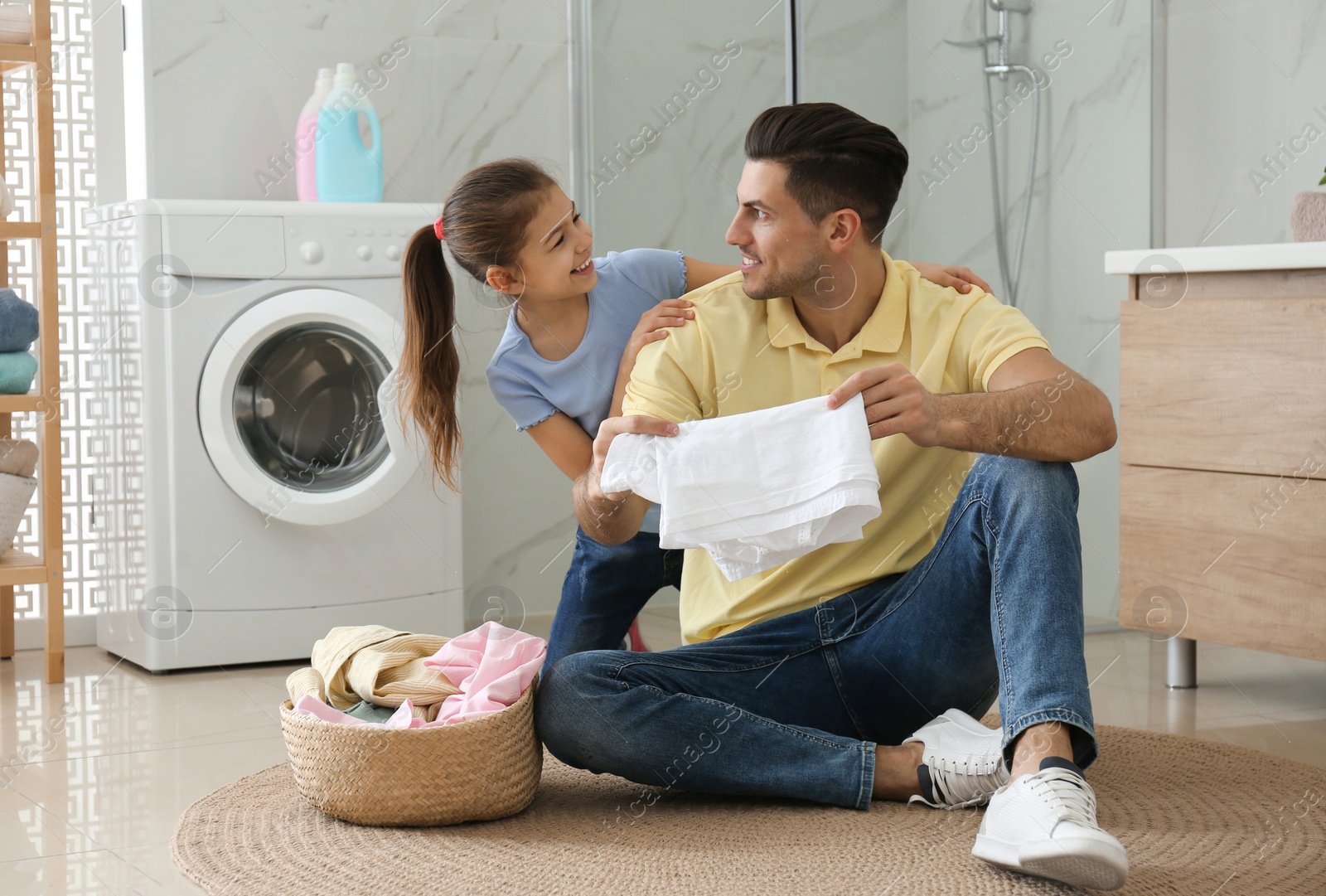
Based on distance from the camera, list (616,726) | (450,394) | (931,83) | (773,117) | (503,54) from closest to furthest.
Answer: (616,726)
(773,117)
(450,394)
(931,83)
(503,54)

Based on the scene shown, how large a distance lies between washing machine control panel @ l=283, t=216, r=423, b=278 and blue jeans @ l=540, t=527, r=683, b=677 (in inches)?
39.4

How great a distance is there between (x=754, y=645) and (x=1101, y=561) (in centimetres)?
140

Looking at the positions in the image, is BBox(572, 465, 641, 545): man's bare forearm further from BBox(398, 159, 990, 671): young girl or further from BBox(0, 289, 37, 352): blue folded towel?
BBox(0, 289, 37, 352): blue folded towel

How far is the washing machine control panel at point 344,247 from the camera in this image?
102 inches

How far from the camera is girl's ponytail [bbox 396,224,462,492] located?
175 centimetres

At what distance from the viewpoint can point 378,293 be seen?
2.65 meters

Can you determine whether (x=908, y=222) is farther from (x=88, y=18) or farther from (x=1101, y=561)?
(x=88, y=18)

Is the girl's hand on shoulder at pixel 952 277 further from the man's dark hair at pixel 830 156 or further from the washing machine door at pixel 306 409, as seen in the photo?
the washing machine door at pixel 306 409

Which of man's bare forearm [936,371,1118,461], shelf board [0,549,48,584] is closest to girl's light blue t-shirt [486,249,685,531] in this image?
man's bare forearm [936,371,1118,461]

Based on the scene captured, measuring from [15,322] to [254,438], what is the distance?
472mm

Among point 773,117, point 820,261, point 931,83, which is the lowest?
point 820,261

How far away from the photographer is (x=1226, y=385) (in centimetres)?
206

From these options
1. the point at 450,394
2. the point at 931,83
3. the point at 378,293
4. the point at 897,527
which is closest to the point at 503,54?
the point at 378,293

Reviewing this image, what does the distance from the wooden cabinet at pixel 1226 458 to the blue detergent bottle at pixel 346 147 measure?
1525 mm
